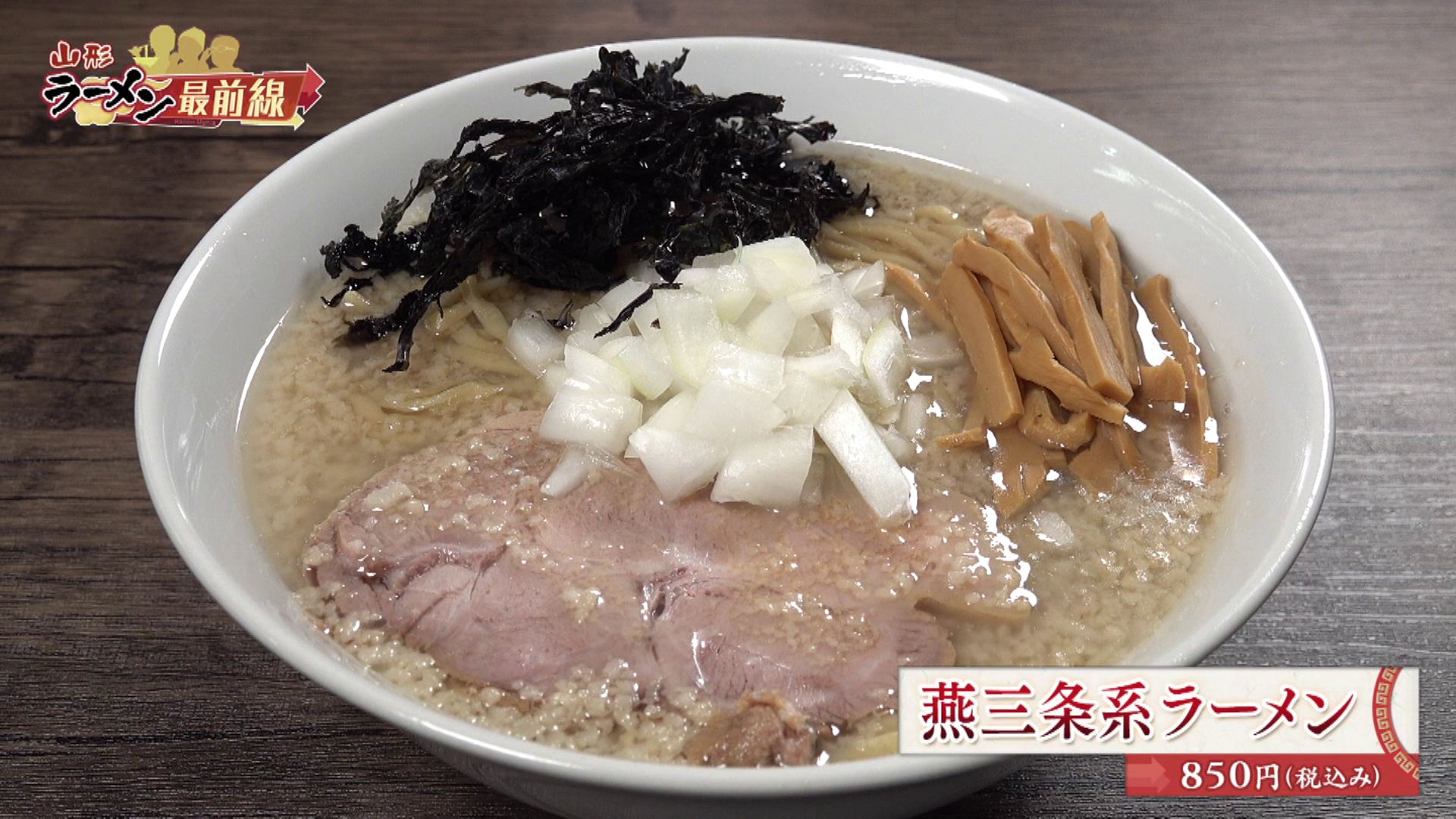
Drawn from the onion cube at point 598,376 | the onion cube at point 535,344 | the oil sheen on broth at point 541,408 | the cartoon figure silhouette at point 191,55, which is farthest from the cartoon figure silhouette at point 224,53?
the onion cube at point 598,376

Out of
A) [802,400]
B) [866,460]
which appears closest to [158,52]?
[802,400]

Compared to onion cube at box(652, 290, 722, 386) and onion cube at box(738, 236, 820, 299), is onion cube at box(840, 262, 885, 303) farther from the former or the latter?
onion cube at box(652, 290, 722, 386)

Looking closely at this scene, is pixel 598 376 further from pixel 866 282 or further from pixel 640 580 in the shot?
pixel 866 282

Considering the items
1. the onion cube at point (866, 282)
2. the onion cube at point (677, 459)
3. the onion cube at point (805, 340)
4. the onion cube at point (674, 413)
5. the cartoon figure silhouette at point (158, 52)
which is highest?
the onion cube at point (866, 282)

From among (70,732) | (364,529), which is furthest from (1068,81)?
(70,732)

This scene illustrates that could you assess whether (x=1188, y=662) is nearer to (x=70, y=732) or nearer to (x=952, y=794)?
(x=952, y=794)

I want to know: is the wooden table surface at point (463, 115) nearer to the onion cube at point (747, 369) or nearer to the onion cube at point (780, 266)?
the onion cube at point (747, 369)
